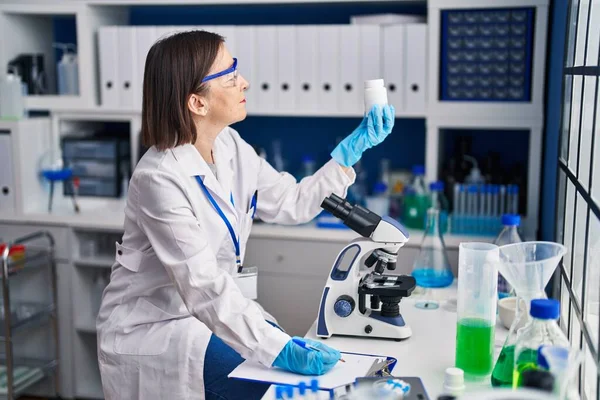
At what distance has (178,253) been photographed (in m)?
1.60

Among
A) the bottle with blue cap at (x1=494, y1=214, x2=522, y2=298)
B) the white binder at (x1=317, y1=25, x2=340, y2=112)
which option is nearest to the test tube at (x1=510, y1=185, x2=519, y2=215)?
the bottle with blue cap at (x1=494, y1=214, x2=522, y2=298)

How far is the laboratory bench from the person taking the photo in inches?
105

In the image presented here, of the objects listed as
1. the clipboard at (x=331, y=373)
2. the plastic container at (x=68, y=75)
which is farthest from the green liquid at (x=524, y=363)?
the plastic container at (x=68, y=75)

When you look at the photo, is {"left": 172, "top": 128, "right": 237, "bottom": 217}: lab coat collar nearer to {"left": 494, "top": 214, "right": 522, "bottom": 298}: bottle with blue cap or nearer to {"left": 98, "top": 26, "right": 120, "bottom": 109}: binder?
{"left": 494, "top": 214, "right": 522, "bottom": 298}: bottle with blue cap

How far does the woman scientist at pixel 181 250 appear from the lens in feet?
5.19

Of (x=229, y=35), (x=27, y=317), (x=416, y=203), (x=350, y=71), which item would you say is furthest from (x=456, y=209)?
(x=27, y=317)

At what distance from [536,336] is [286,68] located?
6.01ft

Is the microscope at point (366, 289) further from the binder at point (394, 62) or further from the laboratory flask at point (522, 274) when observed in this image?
the binder at point (394, 62)

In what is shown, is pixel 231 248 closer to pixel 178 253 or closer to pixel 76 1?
pixel 178 253

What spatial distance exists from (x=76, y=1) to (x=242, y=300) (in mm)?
1937

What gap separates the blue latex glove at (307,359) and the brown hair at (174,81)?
2.10 feet

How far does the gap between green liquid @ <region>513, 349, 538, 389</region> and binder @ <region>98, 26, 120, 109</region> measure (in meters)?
2.24

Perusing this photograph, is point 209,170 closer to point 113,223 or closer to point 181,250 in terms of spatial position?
point 181,250

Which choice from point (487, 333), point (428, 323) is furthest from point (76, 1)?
point (487, 333)
